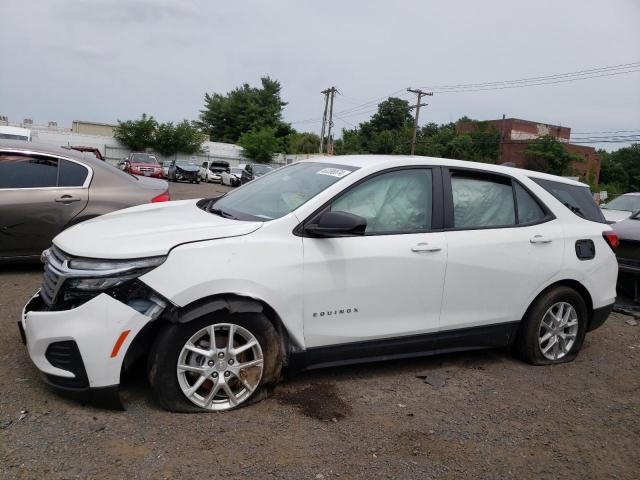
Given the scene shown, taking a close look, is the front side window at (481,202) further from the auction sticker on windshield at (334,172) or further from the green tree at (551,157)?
the green tree at (551,157)

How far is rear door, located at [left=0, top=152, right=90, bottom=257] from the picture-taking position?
19.3 ft

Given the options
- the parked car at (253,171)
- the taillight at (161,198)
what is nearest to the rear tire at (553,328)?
the taillight at (161,198)

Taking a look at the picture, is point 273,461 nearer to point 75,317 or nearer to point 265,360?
point 265,360

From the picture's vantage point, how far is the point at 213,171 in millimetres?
38375

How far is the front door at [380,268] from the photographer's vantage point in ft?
11.7

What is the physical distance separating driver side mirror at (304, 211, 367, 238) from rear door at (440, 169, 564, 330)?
0.86 meters

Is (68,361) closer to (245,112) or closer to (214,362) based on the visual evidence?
(214,362)

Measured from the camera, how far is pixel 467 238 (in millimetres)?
4082

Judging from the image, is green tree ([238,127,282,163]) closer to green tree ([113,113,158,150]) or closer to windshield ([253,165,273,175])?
green tree ([113,113,158,150])

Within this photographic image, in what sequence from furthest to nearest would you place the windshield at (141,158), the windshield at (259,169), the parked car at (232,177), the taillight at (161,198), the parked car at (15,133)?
the parked car at (232,177), the windshield at (141,158), the windshield at (259,169), the parked car at (15,133), the taillight at (161,198)

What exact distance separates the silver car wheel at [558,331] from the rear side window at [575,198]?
82 cm

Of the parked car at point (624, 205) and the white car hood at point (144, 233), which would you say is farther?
the parked car at point (624, 205)

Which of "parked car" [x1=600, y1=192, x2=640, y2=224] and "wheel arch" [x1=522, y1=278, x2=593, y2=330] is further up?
"parked car" [x1=600, y1=192, x2=640, y2=224]

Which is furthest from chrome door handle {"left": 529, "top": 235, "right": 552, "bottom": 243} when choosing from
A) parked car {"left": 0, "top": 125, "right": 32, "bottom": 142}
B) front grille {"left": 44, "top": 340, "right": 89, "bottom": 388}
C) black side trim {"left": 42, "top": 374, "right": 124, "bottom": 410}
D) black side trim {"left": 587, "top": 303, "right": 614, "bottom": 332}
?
parked car {"left": 0, "top": 125, "right": 32, "bottom": 142}
